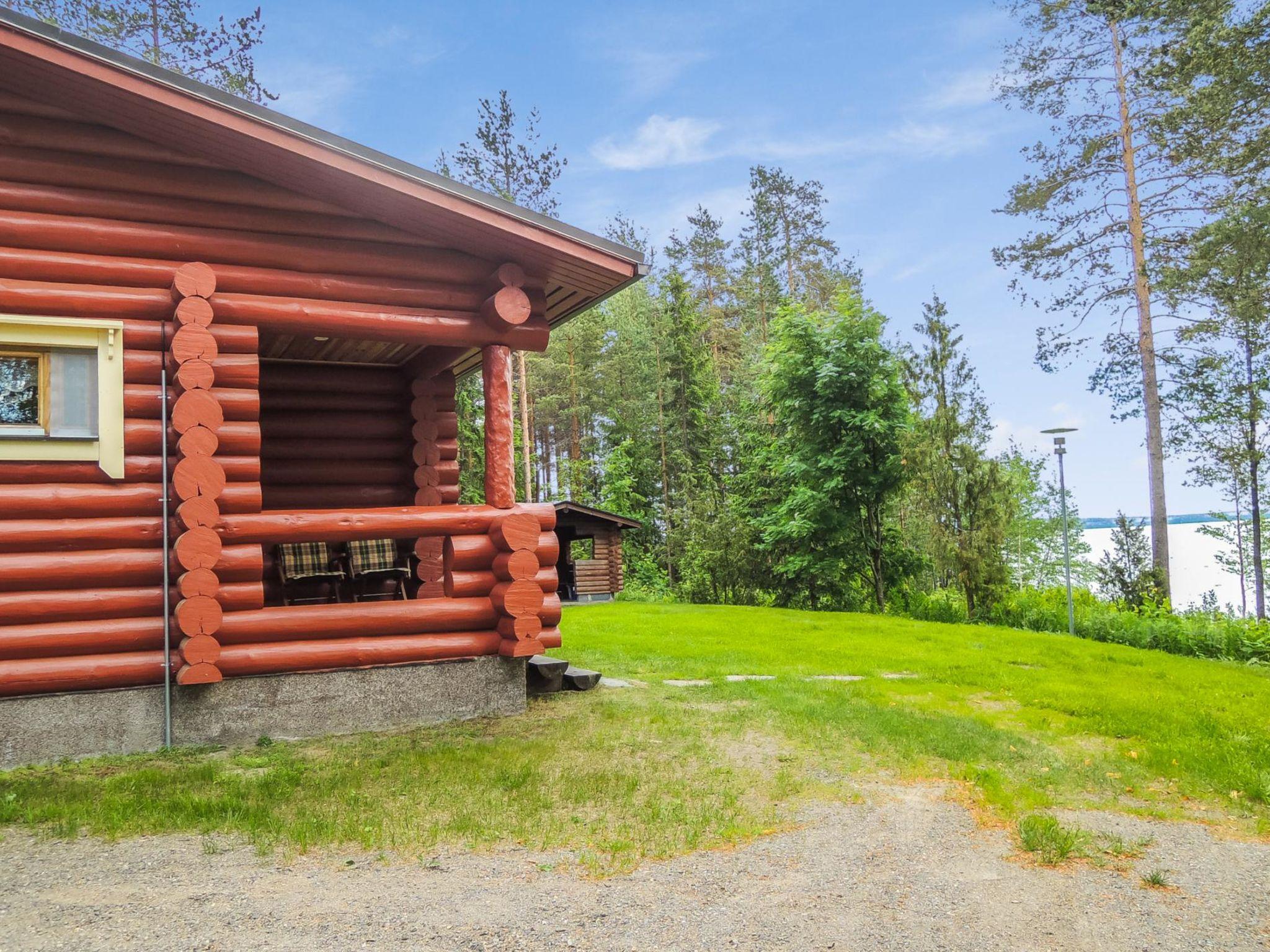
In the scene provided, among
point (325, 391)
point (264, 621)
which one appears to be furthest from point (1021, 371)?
point (264, 621)

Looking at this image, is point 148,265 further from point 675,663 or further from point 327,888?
point 675,663

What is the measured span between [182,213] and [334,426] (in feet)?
12.0

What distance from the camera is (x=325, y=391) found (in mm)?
10148

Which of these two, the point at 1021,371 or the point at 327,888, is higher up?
the point at 1021,371

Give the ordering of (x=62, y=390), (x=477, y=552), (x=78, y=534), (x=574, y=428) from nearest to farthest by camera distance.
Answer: (x=78, y=534) < (x=62, y=390) < (x=477, y=552) < (x=574, y=428)

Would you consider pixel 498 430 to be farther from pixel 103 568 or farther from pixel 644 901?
pixel 644 901

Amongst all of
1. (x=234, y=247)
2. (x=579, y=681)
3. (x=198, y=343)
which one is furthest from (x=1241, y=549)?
(x=198, y=343)

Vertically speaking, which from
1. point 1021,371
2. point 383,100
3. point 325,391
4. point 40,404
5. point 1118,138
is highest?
point 383,100

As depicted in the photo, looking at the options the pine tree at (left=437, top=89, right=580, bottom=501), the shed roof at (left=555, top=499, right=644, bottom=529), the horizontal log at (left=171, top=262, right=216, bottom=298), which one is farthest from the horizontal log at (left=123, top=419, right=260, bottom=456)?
the pine tree at (left=437, top=89, right=580, bottom=501)

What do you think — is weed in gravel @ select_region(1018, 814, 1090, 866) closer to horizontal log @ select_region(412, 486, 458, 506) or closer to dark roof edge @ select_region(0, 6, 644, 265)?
dark roof edge @ select_region(0, 6, 644, 265)

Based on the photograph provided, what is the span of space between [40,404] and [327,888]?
14.6 feet

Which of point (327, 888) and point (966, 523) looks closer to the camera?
point (327, 888)

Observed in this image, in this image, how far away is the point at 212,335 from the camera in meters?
6.66

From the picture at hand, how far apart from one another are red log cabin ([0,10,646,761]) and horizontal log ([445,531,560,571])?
0.02 metres
